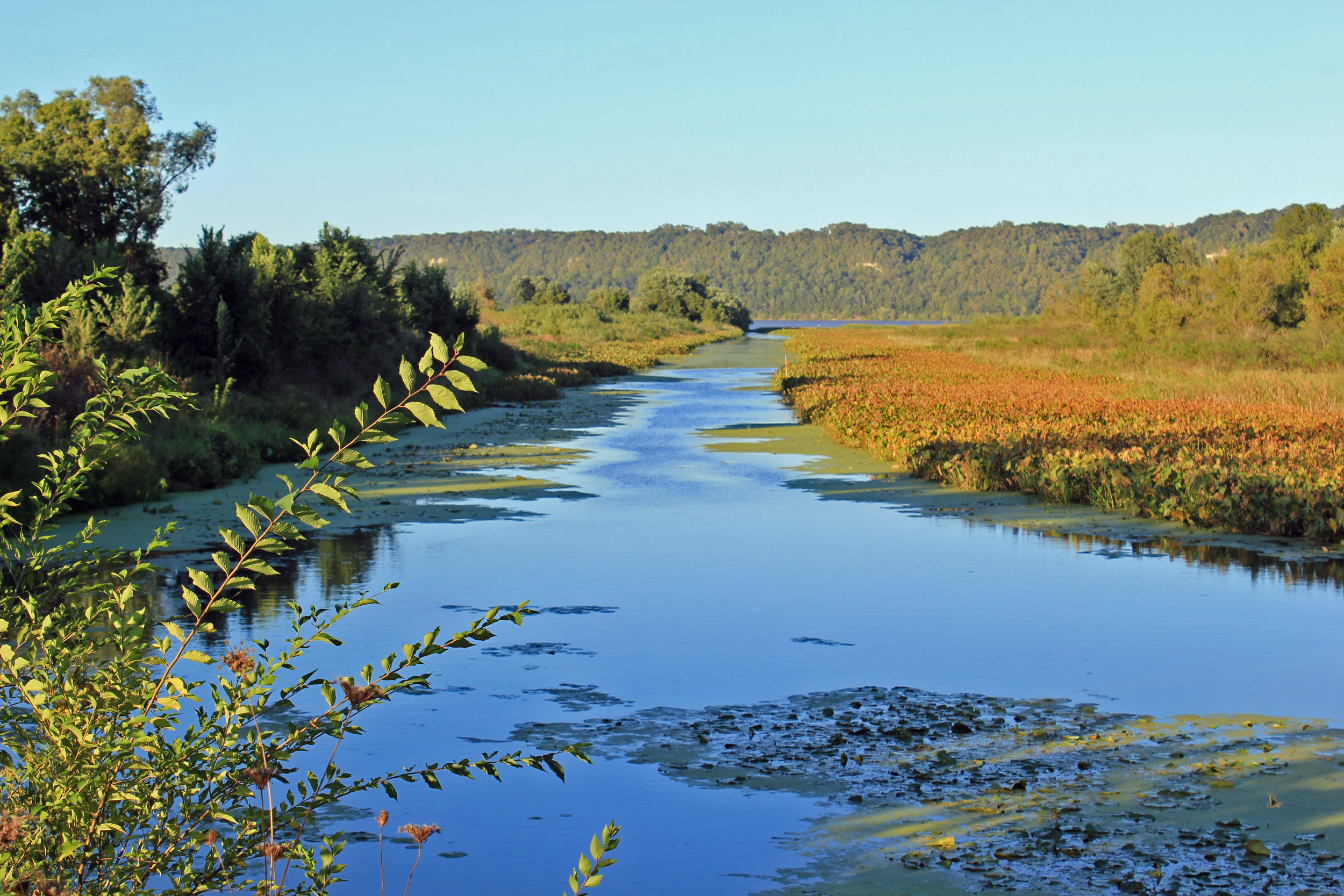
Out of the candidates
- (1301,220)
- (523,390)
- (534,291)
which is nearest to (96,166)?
(523,390)

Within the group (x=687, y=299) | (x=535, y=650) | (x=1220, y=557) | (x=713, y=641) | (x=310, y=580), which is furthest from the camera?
(x=687, y=299)

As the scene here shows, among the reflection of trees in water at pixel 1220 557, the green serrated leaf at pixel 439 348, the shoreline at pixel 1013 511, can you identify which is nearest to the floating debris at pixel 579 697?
the green serrated leaf at pixel 439 348

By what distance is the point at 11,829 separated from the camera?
90.7 inches

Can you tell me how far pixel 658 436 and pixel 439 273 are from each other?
1621cm

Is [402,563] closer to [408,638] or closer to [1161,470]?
[408,638]

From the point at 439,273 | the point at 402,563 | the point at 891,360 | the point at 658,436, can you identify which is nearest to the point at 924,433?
the point at 658,436

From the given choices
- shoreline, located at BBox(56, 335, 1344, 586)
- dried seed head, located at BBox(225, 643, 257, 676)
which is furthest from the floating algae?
shoreline, located at BBox(56, 335, 1344, 586)

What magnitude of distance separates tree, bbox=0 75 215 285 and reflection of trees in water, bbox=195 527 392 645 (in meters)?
12.7

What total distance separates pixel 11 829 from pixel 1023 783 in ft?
13.4

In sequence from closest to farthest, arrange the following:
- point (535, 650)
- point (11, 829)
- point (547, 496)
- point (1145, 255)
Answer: point (11, 829), point (535, 650), point (547, 496), point (1145, 255)

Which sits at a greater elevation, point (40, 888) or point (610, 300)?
point (610, 300)

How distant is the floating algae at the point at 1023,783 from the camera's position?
4.36m

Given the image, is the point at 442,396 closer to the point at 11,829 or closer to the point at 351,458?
the point at 351,458

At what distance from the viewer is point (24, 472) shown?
1217 cm
